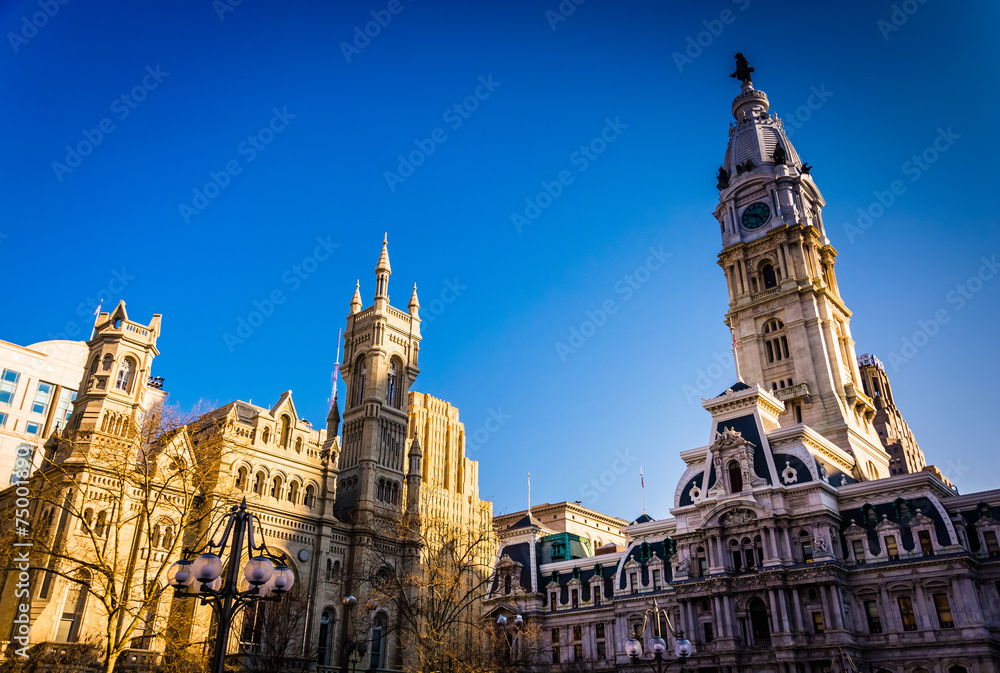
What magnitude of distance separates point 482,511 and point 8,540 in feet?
406

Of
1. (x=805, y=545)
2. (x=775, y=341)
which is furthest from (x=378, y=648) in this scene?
(x=775, y=341)

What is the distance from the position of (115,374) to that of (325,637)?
2674cm

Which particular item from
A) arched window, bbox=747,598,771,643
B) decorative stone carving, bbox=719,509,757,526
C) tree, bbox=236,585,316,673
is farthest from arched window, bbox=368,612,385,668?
arched window, bbox=747,598,771,643

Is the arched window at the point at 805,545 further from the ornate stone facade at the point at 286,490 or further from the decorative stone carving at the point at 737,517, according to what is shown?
the ornate stone facade at the point at 286,490

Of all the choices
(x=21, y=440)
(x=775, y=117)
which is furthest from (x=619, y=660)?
(x=775, y=117)

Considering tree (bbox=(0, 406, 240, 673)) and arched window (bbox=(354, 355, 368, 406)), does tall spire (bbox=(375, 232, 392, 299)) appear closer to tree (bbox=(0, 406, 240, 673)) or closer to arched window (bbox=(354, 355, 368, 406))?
arched window (bbox=(354, 355, 368, 406))

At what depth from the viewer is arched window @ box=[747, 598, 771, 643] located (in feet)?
173

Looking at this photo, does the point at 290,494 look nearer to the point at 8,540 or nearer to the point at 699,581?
the point at 8,540

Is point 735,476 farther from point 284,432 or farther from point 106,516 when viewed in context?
point 106,516

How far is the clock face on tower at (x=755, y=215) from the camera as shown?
8762 cm

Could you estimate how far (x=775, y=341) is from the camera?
81.2 meters

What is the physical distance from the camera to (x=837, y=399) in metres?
72.9

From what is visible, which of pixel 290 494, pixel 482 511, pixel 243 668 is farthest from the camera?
pixel 482 511

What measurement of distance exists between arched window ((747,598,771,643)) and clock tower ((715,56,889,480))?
838 inches
